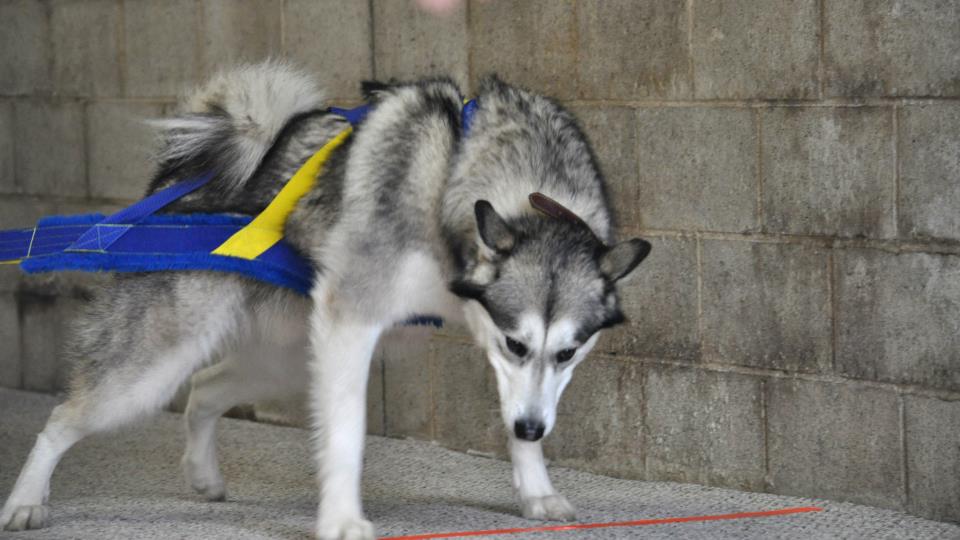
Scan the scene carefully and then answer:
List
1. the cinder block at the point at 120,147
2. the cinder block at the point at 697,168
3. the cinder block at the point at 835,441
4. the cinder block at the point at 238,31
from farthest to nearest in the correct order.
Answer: the cinder block at the point at 120,147, the cinder block at the point at 238,31, the cinder block at the point at 697,168, the cinder block at the point at 835,441

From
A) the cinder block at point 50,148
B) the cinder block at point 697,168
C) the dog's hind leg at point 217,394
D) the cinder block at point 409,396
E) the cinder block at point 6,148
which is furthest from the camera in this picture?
the cinder block at point 6,148

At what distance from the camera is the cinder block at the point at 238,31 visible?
18.6 feet

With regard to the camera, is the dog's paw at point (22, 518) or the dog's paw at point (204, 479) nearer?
the dog's paw at point (22, 518)

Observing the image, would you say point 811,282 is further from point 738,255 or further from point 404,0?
point 404,0

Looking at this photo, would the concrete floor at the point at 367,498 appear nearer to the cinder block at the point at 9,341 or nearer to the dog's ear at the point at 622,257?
the dog's ear at the point at 622,257

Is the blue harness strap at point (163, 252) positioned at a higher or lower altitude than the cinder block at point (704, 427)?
higher

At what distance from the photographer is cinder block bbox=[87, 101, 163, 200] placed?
241 inches

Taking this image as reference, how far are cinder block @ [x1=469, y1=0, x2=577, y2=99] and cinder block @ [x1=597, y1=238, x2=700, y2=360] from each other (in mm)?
668

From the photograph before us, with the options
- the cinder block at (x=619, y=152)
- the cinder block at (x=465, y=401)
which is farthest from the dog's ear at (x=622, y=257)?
the cinder block at (x=465, y=401)

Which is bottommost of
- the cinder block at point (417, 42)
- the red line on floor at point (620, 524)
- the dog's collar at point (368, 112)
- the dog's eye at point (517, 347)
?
the red line on floor at point (620, 524)

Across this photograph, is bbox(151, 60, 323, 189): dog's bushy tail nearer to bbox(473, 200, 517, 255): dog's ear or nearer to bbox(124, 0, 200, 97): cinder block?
bbox(473, 200, 517, 255): dog's ear

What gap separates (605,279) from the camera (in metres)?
3.71

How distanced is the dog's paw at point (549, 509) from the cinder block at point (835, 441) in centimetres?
76

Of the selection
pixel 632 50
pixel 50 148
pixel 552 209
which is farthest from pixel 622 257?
pixel 50 148
